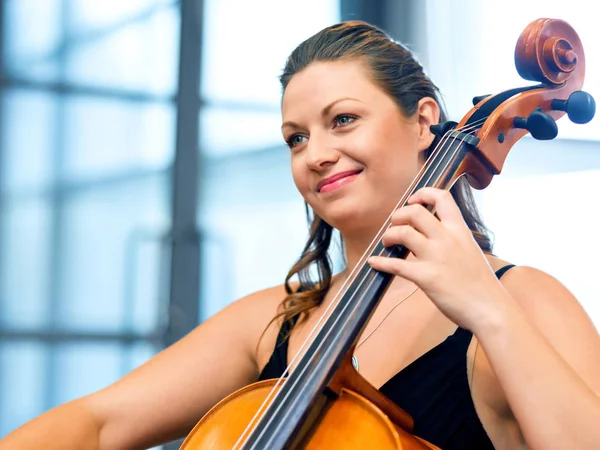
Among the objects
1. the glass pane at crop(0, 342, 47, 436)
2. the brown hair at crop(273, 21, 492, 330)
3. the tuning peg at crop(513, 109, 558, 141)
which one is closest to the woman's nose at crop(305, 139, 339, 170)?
the brown hair at crop(273, 21, 492, 330)

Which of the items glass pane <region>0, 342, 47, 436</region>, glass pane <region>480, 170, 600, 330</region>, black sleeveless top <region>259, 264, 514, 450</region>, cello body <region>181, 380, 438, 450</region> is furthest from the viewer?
glass pane <region>0, 342, 47, 436</region>

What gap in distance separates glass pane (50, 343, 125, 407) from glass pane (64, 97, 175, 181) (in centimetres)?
44

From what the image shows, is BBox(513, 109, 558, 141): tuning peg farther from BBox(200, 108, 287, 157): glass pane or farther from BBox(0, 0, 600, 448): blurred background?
BBox(200, 108, 287, 157): glass pane

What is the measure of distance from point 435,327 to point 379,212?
0.51ft

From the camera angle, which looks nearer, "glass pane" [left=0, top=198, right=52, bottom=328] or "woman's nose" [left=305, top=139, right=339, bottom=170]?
"woman's nose" [left=305, top=139, right=339, bottom=170]

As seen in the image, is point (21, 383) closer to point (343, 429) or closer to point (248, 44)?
point (248, 44)

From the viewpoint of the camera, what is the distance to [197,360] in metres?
1.12

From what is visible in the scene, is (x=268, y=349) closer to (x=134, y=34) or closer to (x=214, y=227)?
(x=214, y=227)

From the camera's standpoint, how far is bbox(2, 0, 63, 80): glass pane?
2105 mm

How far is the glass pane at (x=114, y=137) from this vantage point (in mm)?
2119

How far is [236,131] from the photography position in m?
2.23

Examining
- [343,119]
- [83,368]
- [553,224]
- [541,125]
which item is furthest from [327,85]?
[83,368]

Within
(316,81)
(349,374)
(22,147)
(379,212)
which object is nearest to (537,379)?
(349,374)

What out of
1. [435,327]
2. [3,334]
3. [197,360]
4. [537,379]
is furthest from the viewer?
[3,334]
